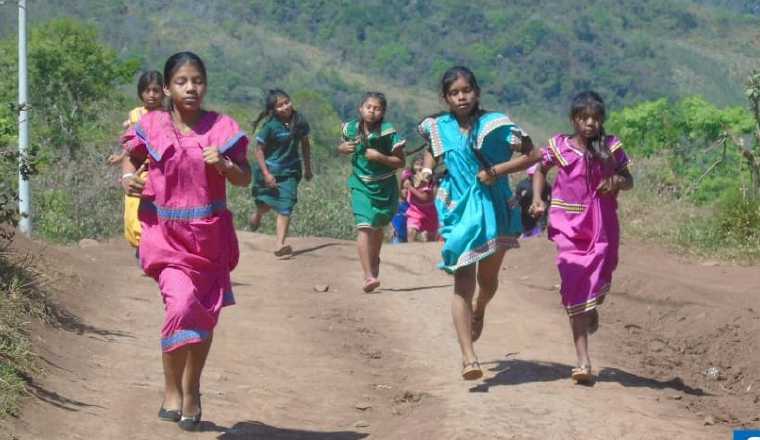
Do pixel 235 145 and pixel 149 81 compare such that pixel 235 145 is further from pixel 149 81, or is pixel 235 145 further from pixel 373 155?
pixel 373 155

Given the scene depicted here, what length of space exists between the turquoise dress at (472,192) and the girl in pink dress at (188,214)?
Answer: 1.52 m

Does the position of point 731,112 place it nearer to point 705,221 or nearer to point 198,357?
point 705,221

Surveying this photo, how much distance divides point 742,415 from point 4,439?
4.05 meters

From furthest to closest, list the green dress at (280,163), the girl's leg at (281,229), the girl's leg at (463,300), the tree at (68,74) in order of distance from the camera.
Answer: the tree at (68,74)
the green dress at (280,163)
the girl's leg at (281,229)
the girl's leg at (463,300)

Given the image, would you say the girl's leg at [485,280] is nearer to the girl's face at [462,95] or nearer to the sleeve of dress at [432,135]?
the sleeve of dress at [432,135]

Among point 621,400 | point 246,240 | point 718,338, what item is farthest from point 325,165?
point 621,400

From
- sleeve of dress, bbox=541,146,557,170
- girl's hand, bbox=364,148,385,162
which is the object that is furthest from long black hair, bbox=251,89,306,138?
sleeve of dress, bbox=541,146,557,170

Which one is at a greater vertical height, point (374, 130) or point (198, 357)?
point (374, 130)

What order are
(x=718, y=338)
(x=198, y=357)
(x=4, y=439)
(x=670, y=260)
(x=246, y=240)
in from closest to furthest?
(x=4, y=439)
(x=198, y=357)
(x=718, y=338)
(x=670, y=260)
(x=246, y=240)

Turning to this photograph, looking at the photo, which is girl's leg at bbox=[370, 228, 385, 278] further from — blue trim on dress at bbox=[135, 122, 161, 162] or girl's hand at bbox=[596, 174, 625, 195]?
blue trim on dress at bbox=[135, 122, 161, 162]

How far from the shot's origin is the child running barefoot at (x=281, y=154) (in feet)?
48.5

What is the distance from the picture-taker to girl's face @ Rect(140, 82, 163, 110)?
37.2 feet

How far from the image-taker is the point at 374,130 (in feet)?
40.8

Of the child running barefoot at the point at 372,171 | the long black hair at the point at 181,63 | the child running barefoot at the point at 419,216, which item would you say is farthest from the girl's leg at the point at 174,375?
the child running barefoot at the point at 419,216
